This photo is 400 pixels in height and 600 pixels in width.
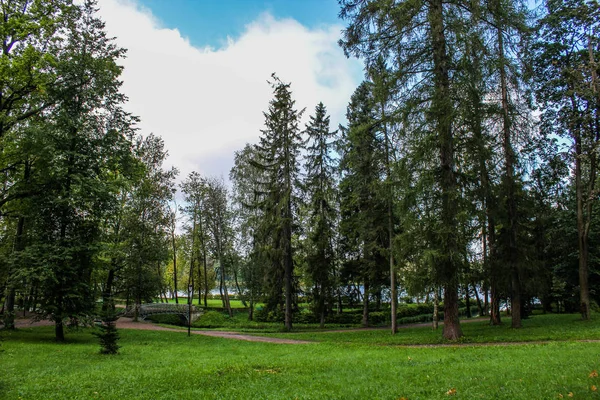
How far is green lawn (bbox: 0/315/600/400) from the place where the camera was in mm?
5812

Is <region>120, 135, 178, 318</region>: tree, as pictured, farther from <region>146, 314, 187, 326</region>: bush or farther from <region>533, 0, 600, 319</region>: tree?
<region>533, 0, 600, 319</region>: tree

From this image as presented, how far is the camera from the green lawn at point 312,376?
5.81 meters

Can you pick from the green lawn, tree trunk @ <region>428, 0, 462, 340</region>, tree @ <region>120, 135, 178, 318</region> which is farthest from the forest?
tree @ <region>120, 135, 178, 318</region>

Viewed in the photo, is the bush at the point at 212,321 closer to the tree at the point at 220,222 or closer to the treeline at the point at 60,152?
the tree at the point at 220,222

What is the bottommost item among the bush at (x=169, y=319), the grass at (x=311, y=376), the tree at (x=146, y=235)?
the bush at (x=169, y=319)

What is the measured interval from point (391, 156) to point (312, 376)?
13178mm

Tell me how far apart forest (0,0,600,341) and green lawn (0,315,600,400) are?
432cm

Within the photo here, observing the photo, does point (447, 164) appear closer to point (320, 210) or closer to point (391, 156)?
point (391, 156)

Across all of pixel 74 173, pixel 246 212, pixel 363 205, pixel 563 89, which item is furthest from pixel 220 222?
pixel 563 89

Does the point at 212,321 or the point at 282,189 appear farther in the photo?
the point at 212,321

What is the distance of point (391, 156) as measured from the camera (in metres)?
18.5

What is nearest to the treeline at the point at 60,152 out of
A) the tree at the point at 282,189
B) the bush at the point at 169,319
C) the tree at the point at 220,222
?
the tree at the point at 282,189

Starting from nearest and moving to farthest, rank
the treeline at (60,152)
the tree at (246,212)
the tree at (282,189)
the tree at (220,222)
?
1. the treeline at (60,152)
2. the tree at (282,189)
3. the tree at (246,212)
4. the tree at (220,222)

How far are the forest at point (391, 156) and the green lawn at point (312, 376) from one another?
4323 mm
